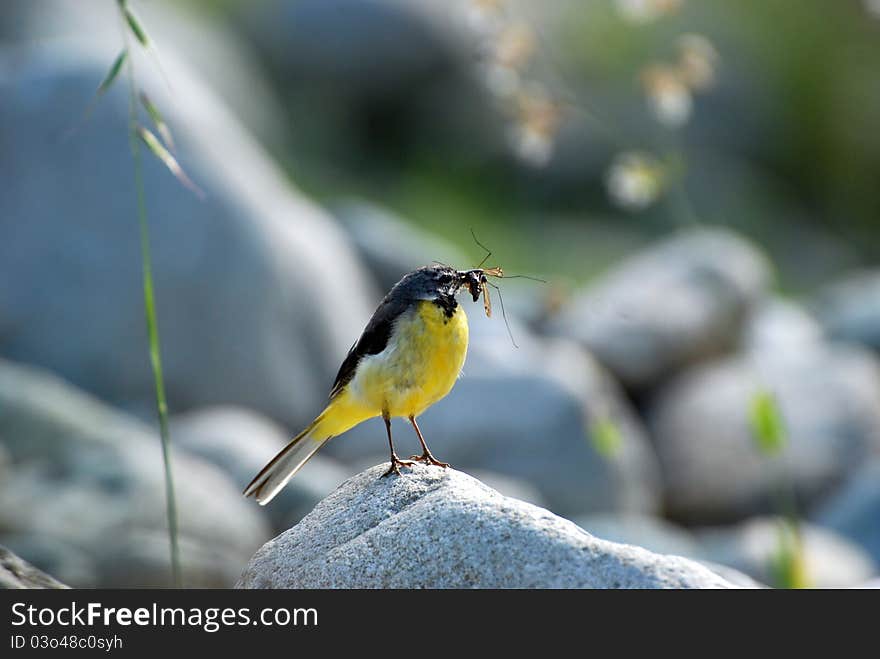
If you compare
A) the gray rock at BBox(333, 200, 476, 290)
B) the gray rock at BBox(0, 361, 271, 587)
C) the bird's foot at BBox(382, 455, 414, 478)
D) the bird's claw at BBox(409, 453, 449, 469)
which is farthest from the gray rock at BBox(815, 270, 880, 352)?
the bird's foot at BBox(382, 455, 414, 478)

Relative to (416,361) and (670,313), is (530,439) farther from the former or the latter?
(416,361)

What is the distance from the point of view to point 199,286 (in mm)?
10023

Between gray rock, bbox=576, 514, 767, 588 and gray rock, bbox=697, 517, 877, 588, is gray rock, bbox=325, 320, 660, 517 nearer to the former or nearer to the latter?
gray rock, bbox=576, 514, 767, 588

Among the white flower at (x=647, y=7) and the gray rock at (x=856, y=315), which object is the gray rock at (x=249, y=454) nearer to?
the white flower at (x=647, y=7)

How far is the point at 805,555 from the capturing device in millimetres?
8430

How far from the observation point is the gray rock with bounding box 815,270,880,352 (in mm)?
12852

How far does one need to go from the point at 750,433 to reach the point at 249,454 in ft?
14.2

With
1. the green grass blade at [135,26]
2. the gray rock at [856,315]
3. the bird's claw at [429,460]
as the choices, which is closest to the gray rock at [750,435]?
the gray rock at [856,315]

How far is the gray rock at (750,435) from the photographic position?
35.0ft

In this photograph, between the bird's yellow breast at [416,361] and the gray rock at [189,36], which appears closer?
the bird's yellow breast at [416,361]

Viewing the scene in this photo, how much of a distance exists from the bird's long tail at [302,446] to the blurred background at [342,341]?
1.82m

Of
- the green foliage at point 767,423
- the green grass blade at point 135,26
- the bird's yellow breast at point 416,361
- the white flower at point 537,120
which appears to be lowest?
the bird's yellow breast at point 416,361

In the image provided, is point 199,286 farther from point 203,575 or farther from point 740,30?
point 740,30
